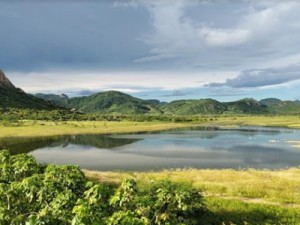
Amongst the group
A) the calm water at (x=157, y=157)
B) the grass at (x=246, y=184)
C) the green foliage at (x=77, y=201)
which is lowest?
the calm water at (x=157, y=157)

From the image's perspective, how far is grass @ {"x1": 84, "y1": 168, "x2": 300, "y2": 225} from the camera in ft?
99.6

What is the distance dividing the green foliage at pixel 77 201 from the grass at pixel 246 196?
4.06 meters

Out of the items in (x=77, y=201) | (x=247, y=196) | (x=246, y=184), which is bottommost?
(x=247, y=196)

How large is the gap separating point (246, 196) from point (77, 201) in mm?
25206

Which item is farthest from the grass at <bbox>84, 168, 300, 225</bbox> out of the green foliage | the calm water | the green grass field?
the calm water

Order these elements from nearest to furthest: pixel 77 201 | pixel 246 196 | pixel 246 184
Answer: pixel 77 201
pixel 246 196
pixel 246 184

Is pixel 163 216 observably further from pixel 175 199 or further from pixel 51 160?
pixel 51 160

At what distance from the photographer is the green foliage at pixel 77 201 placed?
1653 cm

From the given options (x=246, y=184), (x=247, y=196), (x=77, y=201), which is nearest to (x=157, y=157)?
(x=246, y=184)

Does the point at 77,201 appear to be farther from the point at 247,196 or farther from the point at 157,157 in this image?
the point at 157,157

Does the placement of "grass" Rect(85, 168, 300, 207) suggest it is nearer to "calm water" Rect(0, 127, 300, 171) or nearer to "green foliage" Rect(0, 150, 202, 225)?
"green foliage" Rect(0, 150, 202, 225)

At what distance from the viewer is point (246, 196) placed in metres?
38.4

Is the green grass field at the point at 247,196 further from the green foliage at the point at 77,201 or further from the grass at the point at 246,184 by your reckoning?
the green foliage at the point at 77,201

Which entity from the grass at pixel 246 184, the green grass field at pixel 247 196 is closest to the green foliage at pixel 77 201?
the green grass field at pixel 247 196
